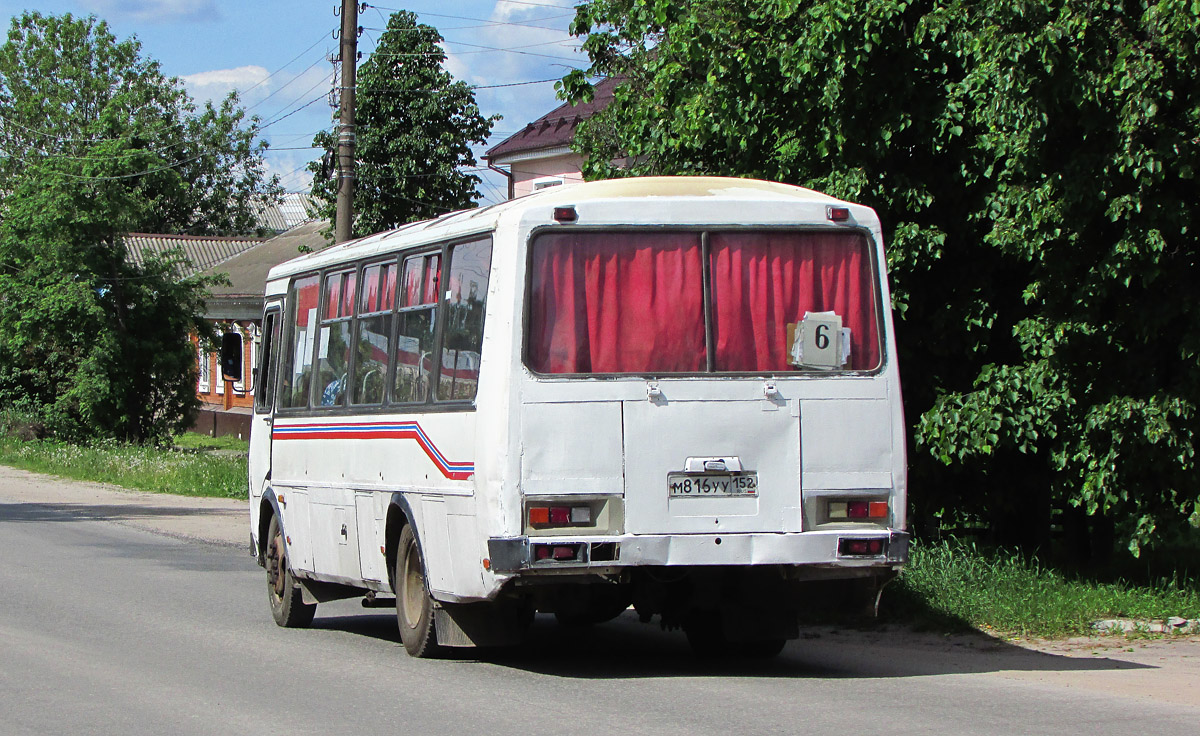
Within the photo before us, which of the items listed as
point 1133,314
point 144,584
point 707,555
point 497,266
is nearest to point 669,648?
point 707,555

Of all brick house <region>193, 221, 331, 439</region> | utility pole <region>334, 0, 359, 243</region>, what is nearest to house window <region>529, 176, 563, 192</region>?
utility pole <region>334, 0, 359, 243</region>

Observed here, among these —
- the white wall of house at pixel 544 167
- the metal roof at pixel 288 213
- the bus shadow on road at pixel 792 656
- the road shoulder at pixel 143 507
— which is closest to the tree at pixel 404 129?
the white wall of house at pixel 544 167

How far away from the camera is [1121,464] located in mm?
12070

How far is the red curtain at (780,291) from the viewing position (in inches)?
364

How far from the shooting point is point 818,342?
9.32m

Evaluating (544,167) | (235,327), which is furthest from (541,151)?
(235,327)

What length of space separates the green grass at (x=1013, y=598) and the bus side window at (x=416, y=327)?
4199 millimetres

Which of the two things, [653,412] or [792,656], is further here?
[792,656]

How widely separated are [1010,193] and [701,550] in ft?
15.2

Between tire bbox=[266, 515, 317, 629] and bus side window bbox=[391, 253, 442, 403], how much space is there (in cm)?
270

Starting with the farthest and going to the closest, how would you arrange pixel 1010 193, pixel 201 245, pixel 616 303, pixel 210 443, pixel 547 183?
pixel 201 245, pixel 210 443, pixel 1010 193, pixel 547 183, pixel 616 303

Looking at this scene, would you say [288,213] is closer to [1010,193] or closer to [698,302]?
[1010,193]

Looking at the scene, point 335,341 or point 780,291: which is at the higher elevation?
point 780,291

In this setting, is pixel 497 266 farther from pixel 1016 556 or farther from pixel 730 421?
pixel 1016 556
